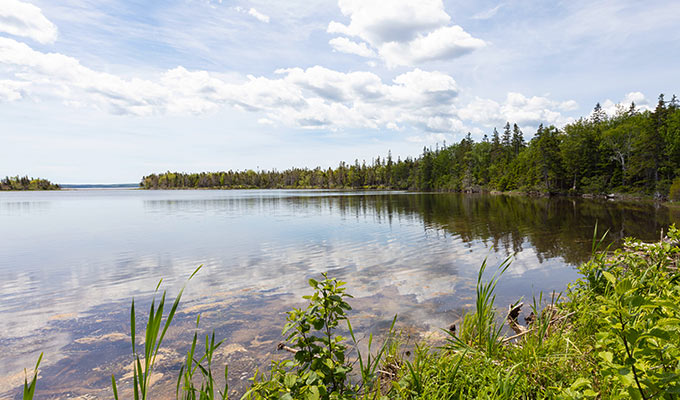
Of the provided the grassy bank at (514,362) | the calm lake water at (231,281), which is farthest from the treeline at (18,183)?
the grassy bank at (514,362)

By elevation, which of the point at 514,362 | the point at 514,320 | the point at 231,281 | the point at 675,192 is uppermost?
the point at 675,192

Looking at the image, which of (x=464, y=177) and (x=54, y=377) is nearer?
(x=54, y=377)

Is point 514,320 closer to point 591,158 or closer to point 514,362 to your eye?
point 514,362

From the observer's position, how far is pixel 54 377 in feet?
19.5

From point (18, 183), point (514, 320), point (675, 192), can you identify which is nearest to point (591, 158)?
point (675, 192)

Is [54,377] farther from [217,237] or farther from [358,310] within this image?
[217,237]

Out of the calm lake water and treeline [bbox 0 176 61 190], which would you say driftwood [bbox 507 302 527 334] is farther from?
treeline [bbox 0 176 61 190]

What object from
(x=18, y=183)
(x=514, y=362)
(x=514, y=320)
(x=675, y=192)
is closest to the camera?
(x=514, y=362)

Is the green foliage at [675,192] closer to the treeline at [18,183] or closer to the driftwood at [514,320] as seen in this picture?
the driftwood at [514,320]

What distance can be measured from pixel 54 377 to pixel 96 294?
5362 mm

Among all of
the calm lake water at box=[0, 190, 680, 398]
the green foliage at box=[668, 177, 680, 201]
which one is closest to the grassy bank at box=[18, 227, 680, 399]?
the calm lake water at box=[0, 190, 680, 398]

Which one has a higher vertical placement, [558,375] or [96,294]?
[558,375]

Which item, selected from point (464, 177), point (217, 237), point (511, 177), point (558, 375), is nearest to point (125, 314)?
point (558, 375)

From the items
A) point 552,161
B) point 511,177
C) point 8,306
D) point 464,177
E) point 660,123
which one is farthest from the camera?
point 464,177
